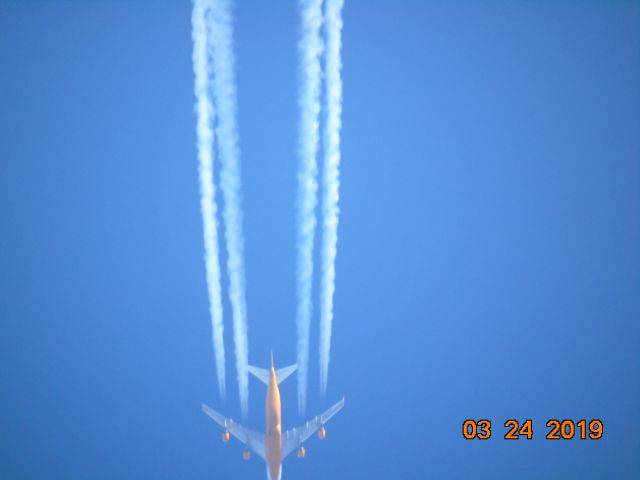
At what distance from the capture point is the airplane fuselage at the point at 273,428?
17297 mm

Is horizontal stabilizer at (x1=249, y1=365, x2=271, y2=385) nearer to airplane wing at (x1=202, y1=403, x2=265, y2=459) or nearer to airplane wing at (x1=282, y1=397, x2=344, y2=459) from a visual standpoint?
airplane wing at (x1=202, y1=403, x2=265, y2=459)

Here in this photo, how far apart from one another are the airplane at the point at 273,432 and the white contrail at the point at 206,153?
229cm

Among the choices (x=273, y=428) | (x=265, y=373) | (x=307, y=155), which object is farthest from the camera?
(x=265, y=373)

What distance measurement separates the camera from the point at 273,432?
57.5 feet

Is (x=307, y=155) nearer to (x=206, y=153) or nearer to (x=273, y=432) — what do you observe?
(x=206, y=153)

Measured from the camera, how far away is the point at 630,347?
24266 millimetres

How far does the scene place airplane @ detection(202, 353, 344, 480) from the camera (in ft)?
57.0

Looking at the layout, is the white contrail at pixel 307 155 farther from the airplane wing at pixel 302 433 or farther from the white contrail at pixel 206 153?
the white contrail at pixel 206 153

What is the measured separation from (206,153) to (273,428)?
9.04 m

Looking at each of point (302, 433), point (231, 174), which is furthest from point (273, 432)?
point (231, 174)

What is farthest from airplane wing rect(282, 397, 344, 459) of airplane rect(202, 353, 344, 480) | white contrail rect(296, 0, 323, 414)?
white contrail rect(296, 0, 323, 414)

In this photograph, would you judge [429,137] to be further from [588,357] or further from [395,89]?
[588,357]

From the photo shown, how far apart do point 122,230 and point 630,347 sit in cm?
2369

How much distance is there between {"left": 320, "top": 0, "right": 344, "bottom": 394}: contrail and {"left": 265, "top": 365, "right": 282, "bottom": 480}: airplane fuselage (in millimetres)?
2710
